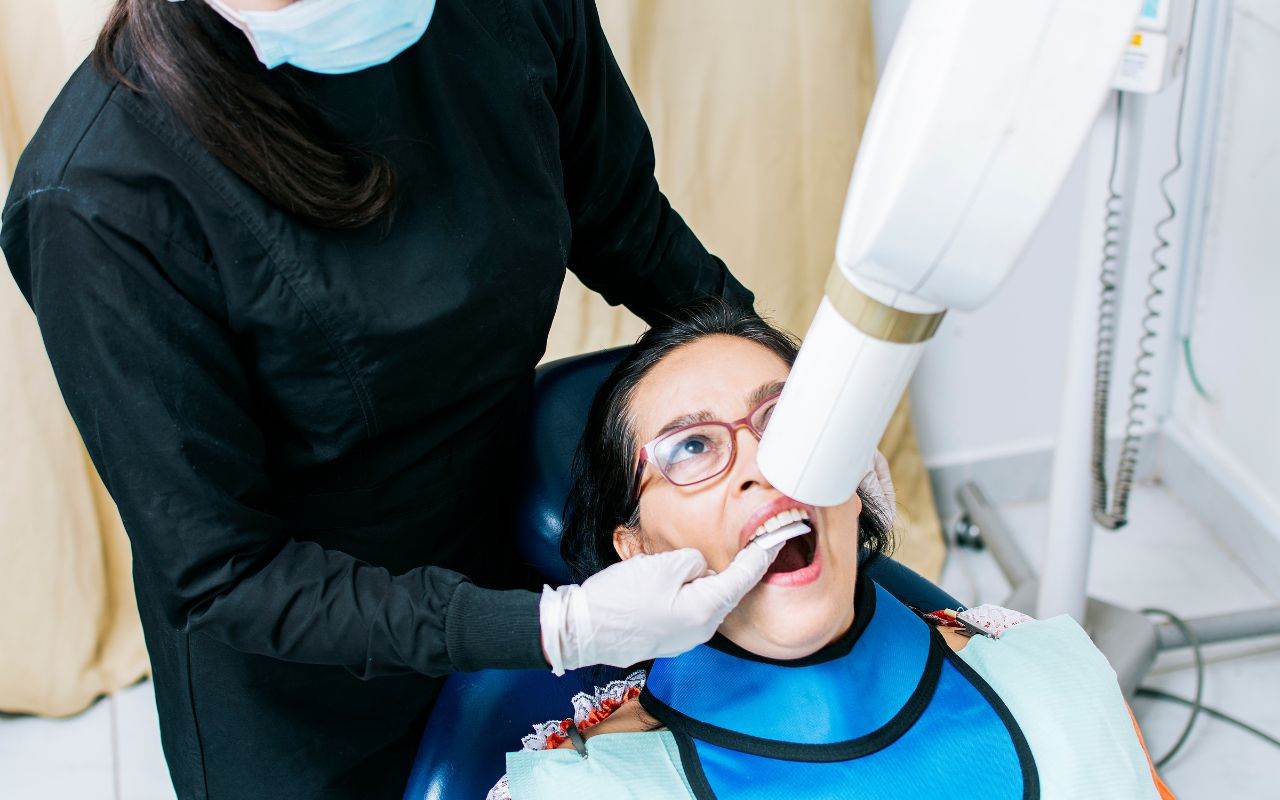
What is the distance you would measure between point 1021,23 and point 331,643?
794 mm

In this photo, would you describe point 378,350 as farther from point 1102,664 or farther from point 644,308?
point 1102,664

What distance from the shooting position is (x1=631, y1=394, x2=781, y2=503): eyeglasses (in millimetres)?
1279

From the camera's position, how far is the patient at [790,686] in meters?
1.21

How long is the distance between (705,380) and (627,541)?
0.21 metres

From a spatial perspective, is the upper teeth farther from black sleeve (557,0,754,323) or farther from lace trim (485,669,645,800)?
black sleeve (557,0,754,323)

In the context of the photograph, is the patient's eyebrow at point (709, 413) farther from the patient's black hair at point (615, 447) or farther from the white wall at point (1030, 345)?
the white wall at point (1030, 345)

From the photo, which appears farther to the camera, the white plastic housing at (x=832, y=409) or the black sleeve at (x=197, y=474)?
the black sleeve at (x=197, y=474)

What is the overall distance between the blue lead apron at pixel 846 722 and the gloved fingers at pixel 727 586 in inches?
5.1

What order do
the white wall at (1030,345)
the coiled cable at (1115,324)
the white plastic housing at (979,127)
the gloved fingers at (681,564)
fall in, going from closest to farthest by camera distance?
the white plastic housing at (979,127) < the gloved fingers at (681,564) < the coiled cable at (1115,324) < the white wall at (1030,345)

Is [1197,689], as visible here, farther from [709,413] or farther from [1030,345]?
[709,413]

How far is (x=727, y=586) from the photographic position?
1.15m

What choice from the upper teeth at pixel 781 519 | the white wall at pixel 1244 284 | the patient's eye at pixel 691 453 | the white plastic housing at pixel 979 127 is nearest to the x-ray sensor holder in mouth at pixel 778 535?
the upper teeth at pixel 781 519

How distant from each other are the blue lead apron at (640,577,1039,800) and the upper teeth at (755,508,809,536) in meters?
0.15

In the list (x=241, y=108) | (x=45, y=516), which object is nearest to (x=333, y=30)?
(x=241, y=108)
